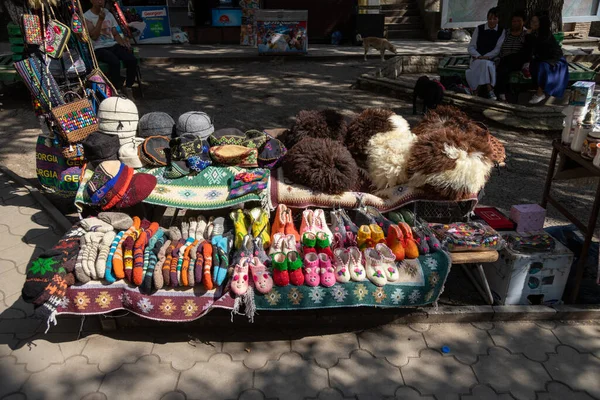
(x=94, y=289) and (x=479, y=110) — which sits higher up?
(x=479, y=110)

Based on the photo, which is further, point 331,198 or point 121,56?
point 121,56

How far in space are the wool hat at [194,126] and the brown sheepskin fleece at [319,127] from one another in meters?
0.74

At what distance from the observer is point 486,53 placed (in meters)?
7.48

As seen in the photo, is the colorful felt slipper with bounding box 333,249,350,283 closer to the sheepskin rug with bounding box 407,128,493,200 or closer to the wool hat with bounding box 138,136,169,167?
the sheepskin rug with bounding box 407,128,493,200

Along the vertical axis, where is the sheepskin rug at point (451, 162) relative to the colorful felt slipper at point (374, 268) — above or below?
above

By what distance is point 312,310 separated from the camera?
3117 millimetres

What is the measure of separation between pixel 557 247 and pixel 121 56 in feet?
22.6

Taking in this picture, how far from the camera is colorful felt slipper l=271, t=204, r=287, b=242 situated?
11.2 ft

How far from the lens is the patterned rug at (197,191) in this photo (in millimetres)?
3543

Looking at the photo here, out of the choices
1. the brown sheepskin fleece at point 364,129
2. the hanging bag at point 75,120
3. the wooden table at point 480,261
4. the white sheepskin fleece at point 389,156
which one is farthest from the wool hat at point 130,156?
the wooden table at point 480,261

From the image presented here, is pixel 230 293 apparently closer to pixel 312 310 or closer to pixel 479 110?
pixel 312 310

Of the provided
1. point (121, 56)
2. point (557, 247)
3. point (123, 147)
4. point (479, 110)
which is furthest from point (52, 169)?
point (479, 110)

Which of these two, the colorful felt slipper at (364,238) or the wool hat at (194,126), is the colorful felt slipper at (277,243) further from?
the wool hat at (194,126)

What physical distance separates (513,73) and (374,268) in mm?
5924
